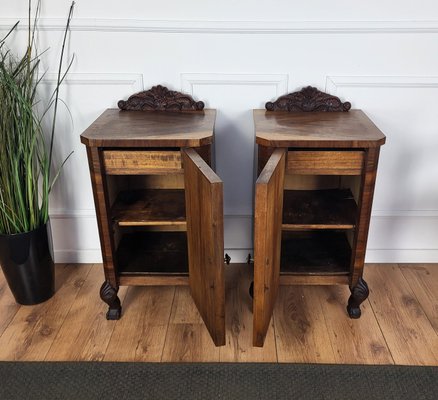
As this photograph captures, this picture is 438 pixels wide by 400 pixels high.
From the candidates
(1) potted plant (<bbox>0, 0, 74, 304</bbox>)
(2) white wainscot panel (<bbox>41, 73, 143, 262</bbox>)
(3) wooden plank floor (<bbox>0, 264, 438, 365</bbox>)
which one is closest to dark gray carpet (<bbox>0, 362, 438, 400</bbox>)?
(3) wooden plank floor (<bbox>0, 264, 438, 365</bbox>)

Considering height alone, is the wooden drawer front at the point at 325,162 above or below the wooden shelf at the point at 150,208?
above

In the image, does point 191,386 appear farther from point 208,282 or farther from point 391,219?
point 391,219

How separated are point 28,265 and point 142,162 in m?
0.59

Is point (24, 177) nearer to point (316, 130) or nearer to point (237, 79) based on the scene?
point (237, 79)

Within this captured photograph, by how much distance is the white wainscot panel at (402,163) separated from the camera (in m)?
1.59

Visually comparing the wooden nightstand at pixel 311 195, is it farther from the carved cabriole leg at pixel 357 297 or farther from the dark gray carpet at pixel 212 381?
the dark gray carpet at pixel 212 381

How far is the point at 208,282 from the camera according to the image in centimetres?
129

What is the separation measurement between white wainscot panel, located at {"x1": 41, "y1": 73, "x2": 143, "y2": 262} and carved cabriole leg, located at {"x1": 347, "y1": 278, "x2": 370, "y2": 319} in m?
1.01

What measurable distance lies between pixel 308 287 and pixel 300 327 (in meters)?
0.24

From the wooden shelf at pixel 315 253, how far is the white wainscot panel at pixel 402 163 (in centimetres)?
23

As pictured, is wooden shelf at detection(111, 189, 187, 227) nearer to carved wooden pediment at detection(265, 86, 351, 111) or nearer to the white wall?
the white wall

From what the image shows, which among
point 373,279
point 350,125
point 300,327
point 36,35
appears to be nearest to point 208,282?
point 300,327

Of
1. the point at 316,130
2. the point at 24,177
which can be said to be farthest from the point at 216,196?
the point at 24,177

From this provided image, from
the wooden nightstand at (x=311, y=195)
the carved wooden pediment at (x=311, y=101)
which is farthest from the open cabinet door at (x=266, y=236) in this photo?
the carved wooden pediment at (x=311, y=101)
